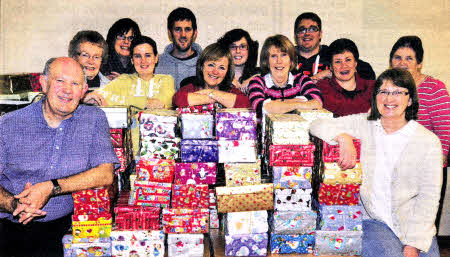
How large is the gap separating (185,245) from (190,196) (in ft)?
1.03

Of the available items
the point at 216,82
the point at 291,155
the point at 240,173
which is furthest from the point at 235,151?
the point at 216,82

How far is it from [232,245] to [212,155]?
59cm

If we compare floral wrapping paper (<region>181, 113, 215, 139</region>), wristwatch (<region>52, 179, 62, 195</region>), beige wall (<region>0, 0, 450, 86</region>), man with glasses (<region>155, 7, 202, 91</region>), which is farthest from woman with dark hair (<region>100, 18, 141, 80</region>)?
wristwatch (<region>52, 179, 62, 195</region>)

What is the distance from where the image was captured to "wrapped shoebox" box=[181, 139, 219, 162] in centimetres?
260

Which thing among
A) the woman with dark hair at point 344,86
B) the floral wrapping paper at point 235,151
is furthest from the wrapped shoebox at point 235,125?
the woman with dark hair at point 344,86

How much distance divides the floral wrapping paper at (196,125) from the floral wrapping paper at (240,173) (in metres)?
0.25

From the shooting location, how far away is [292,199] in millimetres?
2598

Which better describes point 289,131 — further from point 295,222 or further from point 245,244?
point 245,244

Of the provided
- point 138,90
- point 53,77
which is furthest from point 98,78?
point 53,77

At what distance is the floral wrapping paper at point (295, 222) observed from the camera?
8.51 ft

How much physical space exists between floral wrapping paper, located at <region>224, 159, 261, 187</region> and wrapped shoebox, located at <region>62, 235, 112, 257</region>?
2.78ft

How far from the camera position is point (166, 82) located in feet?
11.1

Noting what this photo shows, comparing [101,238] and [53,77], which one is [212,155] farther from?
[53,77]

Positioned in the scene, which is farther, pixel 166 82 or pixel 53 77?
pixel 166 82
